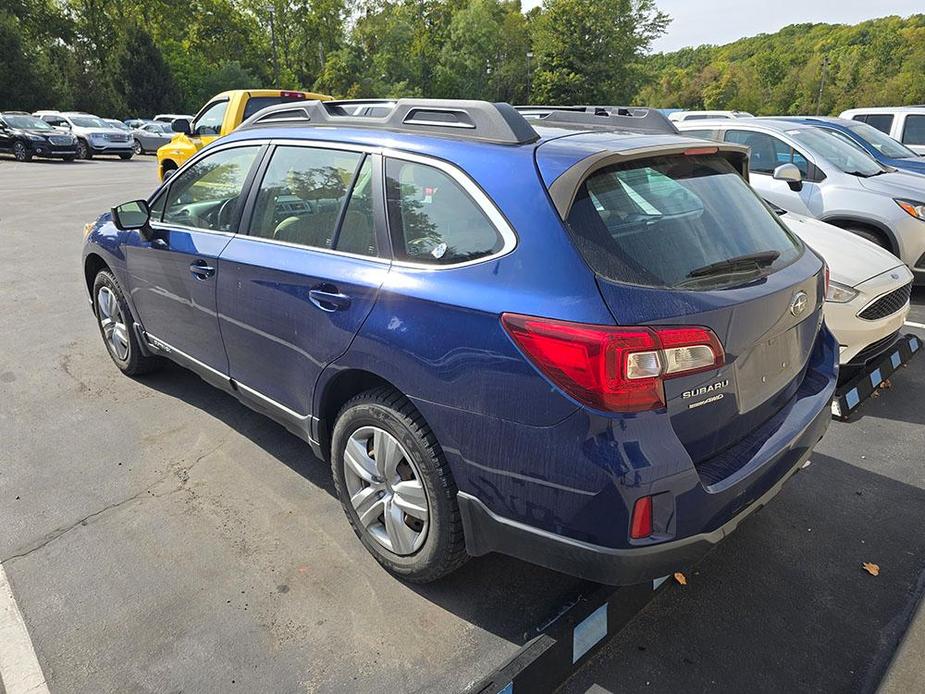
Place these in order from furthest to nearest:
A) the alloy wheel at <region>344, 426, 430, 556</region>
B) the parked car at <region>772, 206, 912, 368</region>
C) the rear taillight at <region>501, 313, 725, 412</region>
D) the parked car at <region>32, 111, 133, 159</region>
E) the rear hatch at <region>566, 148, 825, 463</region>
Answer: the parked car at <region>32, 111, 133, 159</region>
the parked car at <region>772, 206, 912, 368</region>
the alloy wheel at <region>344, 426, 430, 556</region>
the rear hatch at <region>566, 148, 825, 463</region>
the rear taillight at <region>501, 313, 725, 412</region>

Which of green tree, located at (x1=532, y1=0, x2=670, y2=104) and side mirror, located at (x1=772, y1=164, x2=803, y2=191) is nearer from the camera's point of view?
side mirror, located at (x1=772, y1=164, x2=803, y2=191)

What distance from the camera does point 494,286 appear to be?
2.11 metres

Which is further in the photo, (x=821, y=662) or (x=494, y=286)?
(x=821, y=662)

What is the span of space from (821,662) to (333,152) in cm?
273

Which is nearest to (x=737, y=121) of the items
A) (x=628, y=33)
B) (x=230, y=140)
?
(x=230, y=140)

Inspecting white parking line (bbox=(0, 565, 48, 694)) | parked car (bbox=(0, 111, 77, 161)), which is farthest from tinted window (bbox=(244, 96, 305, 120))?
parked car (bbox=(0, 111, 77, 161))

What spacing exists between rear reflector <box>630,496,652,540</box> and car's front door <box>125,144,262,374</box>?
7.62 feet

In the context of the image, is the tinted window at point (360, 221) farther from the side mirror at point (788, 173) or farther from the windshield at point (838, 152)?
the windshield at point (838, 152)

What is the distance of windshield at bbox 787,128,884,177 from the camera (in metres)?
6.91

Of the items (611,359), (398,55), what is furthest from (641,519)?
(398,55)

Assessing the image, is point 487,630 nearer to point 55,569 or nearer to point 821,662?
point 821,662

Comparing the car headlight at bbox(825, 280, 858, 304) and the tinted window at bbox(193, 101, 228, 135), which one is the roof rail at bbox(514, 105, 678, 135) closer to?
the car headlight at bbox(825, 280, 858, 304)

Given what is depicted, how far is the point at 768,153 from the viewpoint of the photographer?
7164 mm

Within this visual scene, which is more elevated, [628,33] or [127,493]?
[628,33]
